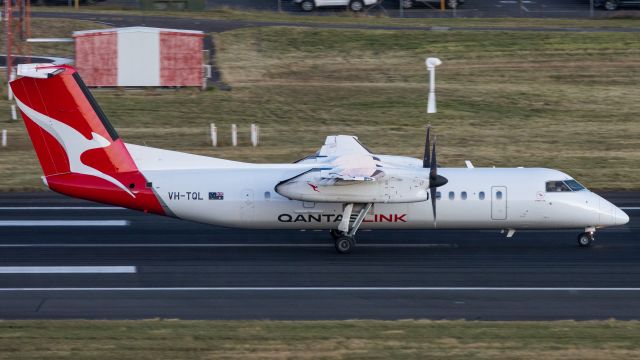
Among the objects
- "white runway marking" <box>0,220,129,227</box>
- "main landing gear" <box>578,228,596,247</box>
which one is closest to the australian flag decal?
"white runway marking" <box>0,220,129,227</box>

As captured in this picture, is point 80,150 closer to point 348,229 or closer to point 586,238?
point 348,229

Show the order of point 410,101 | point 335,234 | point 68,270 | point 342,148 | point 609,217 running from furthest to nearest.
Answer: point 410,101 → point 342,148 → point 335,234 → point 609,217 → point 68,270

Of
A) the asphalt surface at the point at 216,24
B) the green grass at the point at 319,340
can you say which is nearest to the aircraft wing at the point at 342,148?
the green grass at the point at 319,340

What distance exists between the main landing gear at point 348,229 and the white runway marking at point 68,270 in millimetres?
5035

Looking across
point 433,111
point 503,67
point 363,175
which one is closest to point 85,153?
point 363,175

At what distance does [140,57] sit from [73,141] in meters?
25.1

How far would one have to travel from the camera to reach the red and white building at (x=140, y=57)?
159 feet

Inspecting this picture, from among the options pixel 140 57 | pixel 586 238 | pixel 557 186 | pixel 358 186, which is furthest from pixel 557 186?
pixel 140 57

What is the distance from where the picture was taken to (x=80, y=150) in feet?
79.8

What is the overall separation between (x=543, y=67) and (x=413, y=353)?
3947 centimetres

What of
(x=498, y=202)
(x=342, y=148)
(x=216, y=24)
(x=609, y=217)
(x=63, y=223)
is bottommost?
(x=63, y=223)

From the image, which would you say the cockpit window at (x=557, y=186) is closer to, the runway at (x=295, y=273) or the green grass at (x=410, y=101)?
the runway at (x=295, y=273)

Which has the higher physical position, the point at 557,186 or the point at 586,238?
the point at 557,186

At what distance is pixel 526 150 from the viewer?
1554 inches
